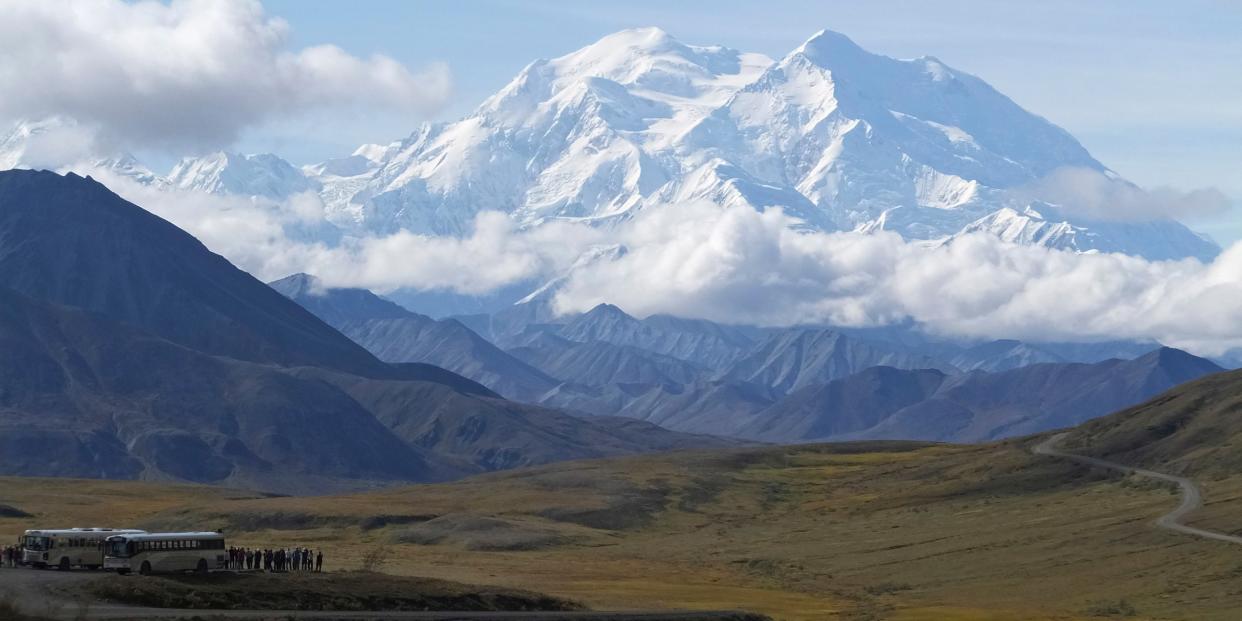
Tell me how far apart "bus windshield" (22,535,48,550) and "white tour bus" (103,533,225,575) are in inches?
241

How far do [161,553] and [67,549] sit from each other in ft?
30.2

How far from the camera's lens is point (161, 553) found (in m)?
98.6

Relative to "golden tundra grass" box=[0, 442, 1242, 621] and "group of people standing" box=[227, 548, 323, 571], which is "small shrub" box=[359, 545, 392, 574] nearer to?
"golden tundra grass" box=[0, 442, 1242, 621]

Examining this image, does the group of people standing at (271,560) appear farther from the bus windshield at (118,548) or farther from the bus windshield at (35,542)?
the bus windshield at (35,542)

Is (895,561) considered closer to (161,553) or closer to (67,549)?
(161,553)

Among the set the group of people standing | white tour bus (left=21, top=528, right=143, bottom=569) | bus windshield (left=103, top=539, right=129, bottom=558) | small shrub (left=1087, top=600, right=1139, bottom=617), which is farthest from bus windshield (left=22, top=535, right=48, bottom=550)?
small shrub (left=1087, top=600, right=1139, bottom=617)

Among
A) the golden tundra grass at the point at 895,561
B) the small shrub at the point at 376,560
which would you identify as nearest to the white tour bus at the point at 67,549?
the small shrub at the point at 376,560

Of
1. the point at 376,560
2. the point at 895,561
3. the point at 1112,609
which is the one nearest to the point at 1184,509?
the point at 895,561

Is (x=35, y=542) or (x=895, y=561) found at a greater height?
(x=35, y=542)

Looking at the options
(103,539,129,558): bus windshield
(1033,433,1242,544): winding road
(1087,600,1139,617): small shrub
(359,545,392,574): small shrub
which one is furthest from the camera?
(1033,433,1242,544): winding road

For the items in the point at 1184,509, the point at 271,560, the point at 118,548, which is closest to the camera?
the point at 118,548

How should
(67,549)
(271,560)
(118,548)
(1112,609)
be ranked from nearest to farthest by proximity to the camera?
(118,548) → (67,549) → (271,560) → (1112,609)

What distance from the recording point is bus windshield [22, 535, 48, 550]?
104806 mm

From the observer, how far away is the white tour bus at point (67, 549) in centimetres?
10400
